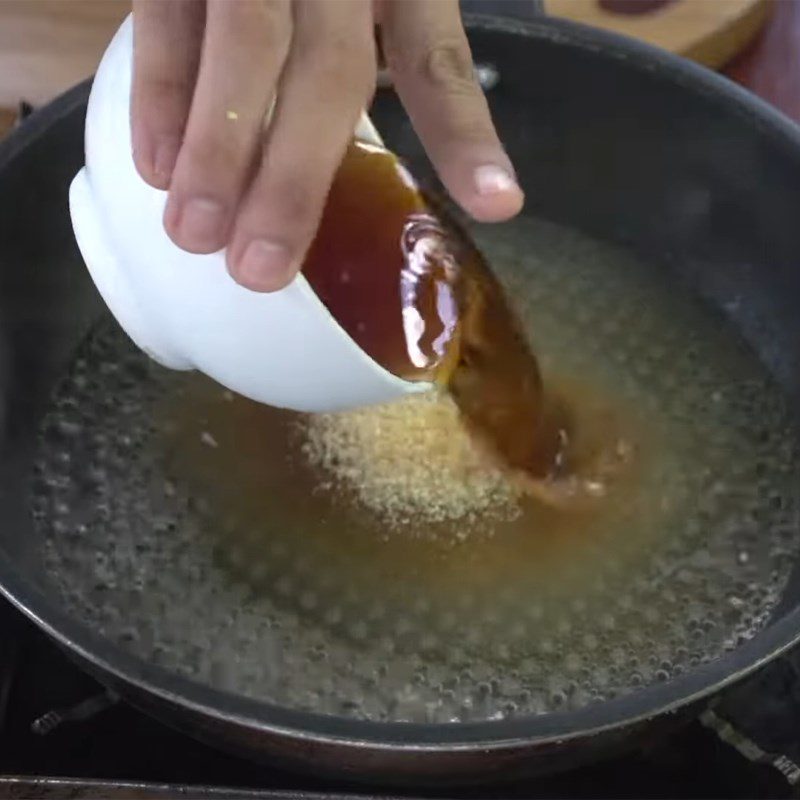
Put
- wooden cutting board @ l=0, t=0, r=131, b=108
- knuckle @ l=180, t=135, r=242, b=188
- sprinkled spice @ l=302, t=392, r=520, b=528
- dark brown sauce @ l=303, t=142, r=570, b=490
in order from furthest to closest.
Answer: wooden cutting board @ l=0, t=0, r=131, b=108 < sprinkled spice @ l=302, t=392, r=520, b=528 < dark brown sauce @ l=303, t=142, r=570, b=490 < knuckle @ l=180, t=135, r=242, b=188

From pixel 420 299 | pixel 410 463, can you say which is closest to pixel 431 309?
pixel 420 299

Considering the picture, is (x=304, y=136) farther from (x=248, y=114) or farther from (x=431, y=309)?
(x=431, y=309)

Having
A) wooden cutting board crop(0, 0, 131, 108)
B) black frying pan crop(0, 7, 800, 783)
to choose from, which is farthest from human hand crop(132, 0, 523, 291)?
wooden cutting board crop(0, 0, 131, 108)

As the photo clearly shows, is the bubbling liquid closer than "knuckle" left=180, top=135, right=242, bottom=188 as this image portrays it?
No

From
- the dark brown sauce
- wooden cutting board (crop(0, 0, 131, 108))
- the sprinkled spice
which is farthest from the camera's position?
wooden cutting board (crop(0, 0, 131, 108))

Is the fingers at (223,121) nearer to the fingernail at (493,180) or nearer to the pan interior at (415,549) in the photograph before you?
→ the fingernail at (493,180)

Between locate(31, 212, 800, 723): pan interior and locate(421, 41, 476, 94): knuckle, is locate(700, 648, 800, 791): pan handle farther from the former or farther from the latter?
locate(421, 41, 476, 94): knuckle

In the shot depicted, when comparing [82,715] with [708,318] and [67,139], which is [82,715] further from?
[708,318]

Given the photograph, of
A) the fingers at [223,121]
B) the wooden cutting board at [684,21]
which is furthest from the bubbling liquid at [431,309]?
the wooden cutting board at [684,21]
